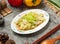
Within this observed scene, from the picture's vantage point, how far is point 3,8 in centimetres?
116

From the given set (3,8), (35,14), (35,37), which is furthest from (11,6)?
(35,37)

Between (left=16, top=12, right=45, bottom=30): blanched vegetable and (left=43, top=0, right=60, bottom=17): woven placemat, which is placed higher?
(left=43, top=0, right=60, bottom=17): woven placemat

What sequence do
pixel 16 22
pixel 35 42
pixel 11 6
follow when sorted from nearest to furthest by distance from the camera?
pixel 35 42, pixel 16 22, pixel 11 6

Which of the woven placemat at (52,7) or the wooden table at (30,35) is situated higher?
the woven placemat at (52,7)

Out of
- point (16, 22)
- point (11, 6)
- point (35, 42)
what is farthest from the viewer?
point (11, 6)

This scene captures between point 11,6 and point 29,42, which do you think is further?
point 11,6

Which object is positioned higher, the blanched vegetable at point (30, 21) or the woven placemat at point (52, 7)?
the woven placemat at point (52, 7)

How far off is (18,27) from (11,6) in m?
0.18

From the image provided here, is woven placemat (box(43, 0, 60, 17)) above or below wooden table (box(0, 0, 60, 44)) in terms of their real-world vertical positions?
above

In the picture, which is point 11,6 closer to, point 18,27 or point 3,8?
point 3,8

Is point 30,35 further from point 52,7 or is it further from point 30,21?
point 52,7

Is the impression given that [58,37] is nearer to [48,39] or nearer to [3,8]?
[48,39]

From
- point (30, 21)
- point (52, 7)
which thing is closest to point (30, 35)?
point (30, 21)

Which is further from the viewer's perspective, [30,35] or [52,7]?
[52,7]
